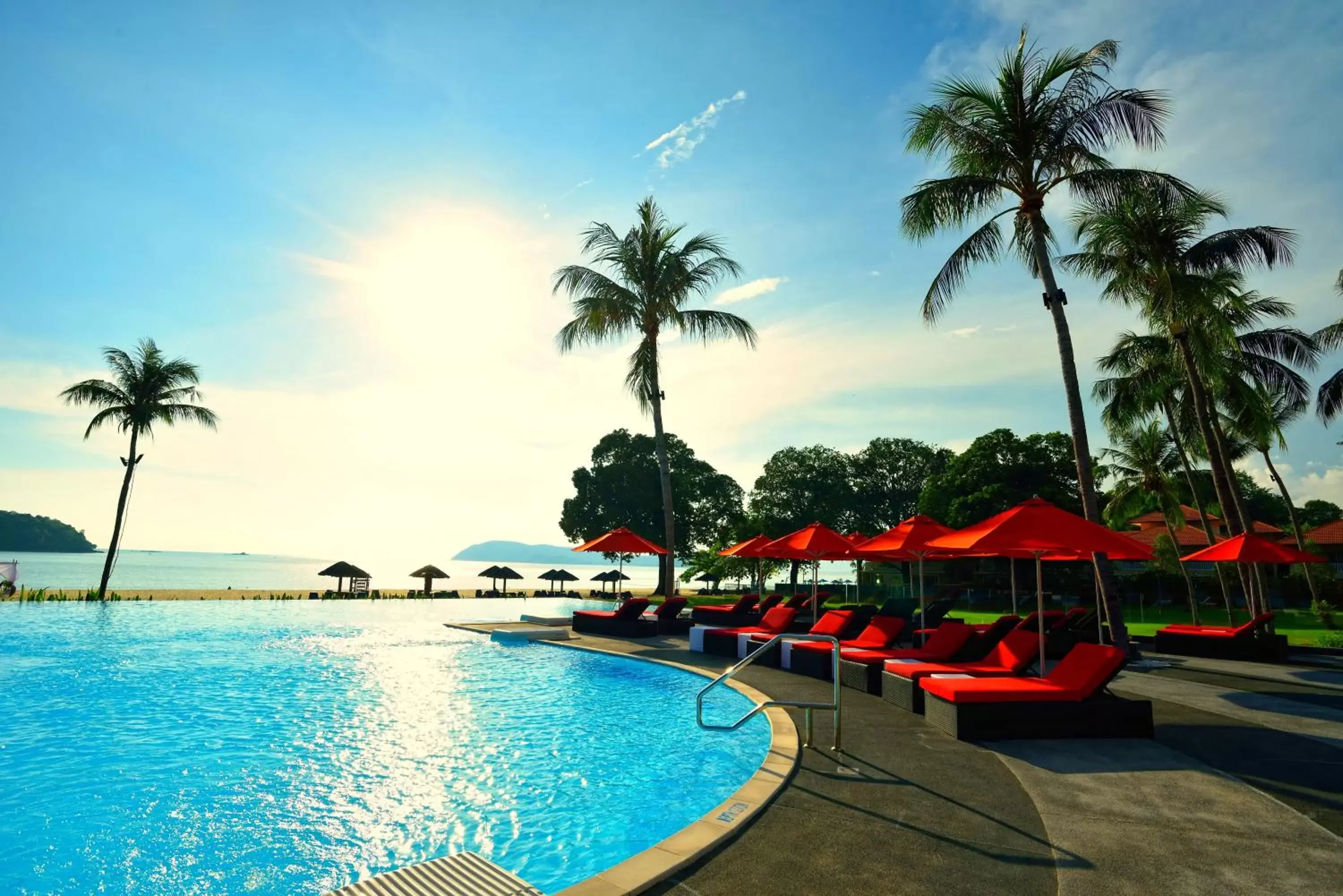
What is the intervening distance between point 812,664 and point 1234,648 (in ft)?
33.7

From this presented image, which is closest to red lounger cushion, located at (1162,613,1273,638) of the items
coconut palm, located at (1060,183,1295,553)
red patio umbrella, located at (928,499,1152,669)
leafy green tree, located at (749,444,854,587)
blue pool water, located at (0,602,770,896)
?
coconut palm, located at (1060,183,1295,553)

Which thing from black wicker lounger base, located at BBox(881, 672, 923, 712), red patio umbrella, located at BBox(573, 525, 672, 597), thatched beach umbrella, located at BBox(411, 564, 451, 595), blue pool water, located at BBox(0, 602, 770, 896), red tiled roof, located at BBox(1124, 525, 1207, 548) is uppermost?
red tiled roof, located at BBox(1124, 525, 1207, 548)

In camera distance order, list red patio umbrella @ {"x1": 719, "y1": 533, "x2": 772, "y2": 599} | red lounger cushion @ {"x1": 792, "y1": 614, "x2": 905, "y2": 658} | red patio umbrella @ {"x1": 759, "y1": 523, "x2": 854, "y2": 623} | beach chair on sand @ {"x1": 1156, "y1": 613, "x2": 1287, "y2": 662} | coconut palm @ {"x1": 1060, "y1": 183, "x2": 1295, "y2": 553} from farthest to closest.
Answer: red patio umbrella @ {"x1": 719, "y1": 533, "x2": 772, "y2": 599}, coconut palm @ {"x1": 1060, "y1": 183, "x2": 1295, "y2": 553}, red patio umbrella @ {"x1": 759, "y1": 523, "x2": 854, "y2": 623}, beach chair on sand @ {"x1": 1156, "y1": 613, "x2": 1287, "y2": 662}, red lounger cushion @ {"x1": 792, "y1": 614, "x2": 905, "y2": 658}

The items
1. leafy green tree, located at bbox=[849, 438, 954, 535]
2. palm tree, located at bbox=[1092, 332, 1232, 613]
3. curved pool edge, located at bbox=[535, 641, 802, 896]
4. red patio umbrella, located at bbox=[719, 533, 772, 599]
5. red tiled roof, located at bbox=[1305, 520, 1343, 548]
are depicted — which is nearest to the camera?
curved pool edge, located at bbox=[535, 641, 802, 896]

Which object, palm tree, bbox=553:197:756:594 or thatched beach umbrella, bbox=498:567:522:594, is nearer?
palm tree, bbox=553:197:756:594

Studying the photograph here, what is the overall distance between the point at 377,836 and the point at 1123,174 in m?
16.8

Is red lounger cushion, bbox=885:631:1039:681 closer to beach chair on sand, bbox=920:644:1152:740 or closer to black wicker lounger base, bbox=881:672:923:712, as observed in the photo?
black wicker lounger base, bbox=881:672:923:712

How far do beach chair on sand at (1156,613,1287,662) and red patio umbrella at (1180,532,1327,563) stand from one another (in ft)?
4.06

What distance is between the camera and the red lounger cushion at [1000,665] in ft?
28.3

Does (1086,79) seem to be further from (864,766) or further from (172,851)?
(172,851)

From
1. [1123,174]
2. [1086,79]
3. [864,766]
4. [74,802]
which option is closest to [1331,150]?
[1123,174]

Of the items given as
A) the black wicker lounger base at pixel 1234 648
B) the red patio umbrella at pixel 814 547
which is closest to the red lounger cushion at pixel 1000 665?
the red patio umbrella at pixel 814 547

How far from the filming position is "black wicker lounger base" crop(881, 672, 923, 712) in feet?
28.1

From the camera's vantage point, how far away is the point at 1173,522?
3078 centimetres
